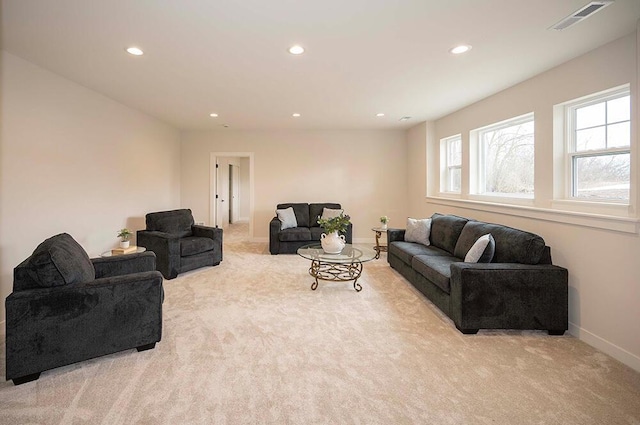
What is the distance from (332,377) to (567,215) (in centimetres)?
253

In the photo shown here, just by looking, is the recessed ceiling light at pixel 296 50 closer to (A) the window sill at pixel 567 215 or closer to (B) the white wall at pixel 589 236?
(B) the white wall at pixel 589 236

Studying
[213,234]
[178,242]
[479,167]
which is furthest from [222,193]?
[479,167]

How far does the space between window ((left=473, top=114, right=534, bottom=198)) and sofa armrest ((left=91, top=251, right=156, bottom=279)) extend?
4.26 metres

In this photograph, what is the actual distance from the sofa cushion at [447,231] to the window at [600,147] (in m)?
1.30

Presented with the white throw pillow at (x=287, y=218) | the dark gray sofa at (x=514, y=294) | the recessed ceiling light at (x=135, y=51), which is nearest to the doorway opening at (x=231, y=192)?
the white throw pillow at (x=287, y=218)

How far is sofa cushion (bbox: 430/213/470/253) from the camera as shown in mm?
4133

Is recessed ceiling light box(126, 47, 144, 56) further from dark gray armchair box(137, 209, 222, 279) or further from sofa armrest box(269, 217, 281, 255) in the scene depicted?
sofa armrest box(269, 217, 281, 255)

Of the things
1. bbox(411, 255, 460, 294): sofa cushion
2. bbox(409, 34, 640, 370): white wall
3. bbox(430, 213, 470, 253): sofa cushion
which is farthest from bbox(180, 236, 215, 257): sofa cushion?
bbox(409, 34, 640, 370): white wall

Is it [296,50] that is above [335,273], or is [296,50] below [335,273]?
above

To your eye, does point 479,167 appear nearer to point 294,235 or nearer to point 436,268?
point 436,268

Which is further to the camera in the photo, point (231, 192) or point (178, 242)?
point (231, 192)

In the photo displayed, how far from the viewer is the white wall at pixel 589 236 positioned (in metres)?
2.37

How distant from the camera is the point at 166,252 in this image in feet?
14.1

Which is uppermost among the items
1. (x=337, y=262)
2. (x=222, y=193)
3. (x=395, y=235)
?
(x=222, y=193)
